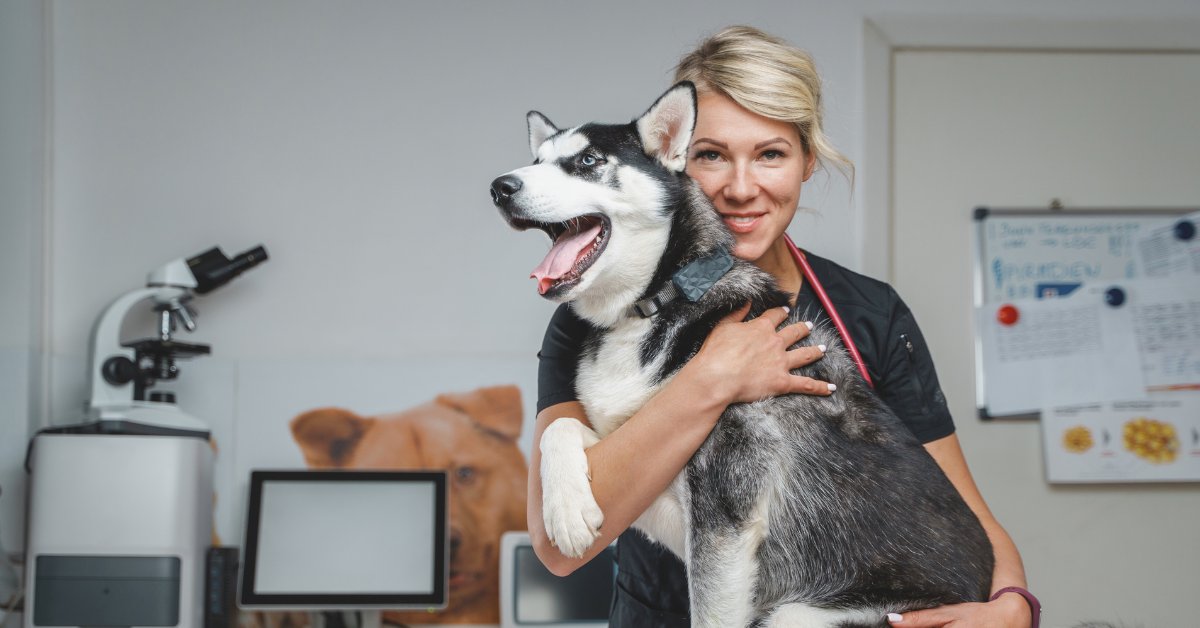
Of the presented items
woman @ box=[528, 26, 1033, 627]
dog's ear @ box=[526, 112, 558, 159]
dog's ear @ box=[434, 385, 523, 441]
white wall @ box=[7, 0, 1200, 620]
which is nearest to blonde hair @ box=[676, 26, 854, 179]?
woman @ box=[528, 26, 1033, 627]

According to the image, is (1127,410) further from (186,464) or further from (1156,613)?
(186,464)

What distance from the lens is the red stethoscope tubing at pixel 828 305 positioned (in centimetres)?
144

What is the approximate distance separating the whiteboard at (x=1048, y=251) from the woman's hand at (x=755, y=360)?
190cm

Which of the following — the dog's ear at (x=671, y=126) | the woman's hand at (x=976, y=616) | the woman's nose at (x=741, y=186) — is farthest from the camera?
the woman's nose at (x=741, y=186)

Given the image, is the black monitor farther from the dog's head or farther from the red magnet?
the red magnet

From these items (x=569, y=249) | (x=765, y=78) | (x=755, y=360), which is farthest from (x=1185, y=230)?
(x=569, y=249)

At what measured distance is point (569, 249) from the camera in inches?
52.1

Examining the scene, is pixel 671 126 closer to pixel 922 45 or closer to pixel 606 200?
pixel 606 200

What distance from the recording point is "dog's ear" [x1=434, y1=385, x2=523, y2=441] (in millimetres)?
2857

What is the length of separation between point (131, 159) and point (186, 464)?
3.29 ft

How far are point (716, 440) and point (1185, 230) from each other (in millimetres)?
2449

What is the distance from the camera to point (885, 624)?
1.21 meters

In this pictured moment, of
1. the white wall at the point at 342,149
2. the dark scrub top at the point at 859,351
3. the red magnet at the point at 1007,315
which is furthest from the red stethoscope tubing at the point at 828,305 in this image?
the red magnet at the point at 1007,315

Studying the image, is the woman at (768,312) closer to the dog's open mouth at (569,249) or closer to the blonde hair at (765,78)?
the blonde hair at (765,78)
